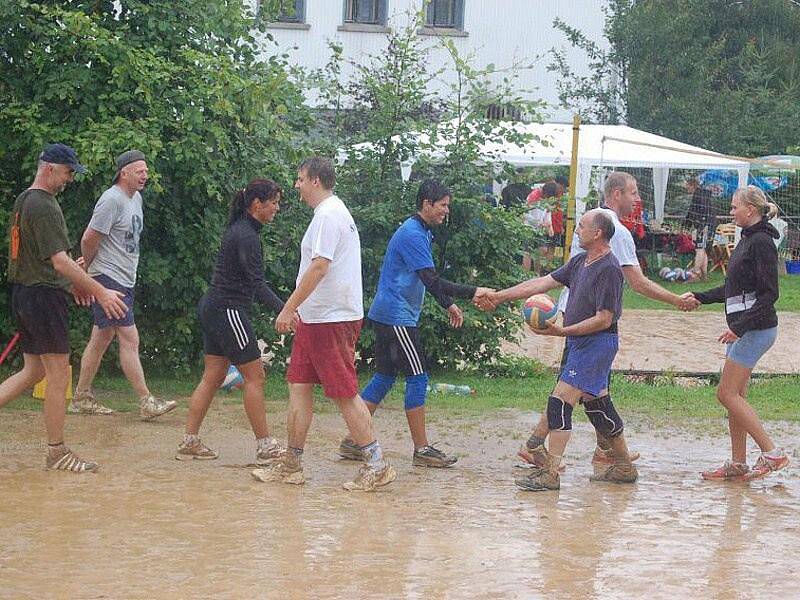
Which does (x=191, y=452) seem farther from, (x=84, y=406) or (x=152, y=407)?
(x=84, y=406)

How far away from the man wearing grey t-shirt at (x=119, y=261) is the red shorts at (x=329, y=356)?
200 centimetres

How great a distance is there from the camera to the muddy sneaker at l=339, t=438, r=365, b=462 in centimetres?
848

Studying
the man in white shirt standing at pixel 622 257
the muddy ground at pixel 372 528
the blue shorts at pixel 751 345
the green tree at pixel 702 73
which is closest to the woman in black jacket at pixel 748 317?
the blue shorts at pixel 751 345

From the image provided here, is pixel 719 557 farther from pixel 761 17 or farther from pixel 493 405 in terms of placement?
pixel 761 17

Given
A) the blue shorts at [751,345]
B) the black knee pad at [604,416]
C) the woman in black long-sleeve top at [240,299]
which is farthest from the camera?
the blue shorts at [751,345]

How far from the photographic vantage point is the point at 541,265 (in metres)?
12.6

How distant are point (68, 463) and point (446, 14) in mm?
24346

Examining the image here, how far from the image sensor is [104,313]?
9461 millimetres

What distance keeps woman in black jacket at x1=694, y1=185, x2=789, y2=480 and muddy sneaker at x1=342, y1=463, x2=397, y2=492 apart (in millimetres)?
2162

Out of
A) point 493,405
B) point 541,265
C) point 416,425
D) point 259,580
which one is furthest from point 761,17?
point 259,580

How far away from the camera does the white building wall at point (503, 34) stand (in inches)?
1186

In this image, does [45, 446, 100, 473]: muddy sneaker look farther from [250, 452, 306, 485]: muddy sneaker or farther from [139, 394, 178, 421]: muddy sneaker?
[139, 394, 178, 421]: muddy sneaker

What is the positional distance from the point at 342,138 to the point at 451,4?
19633 mm

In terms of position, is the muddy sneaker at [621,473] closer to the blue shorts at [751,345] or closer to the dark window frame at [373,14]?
the blue shorts at [751,345]
